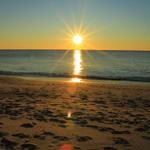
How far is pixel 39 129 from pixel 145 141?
8.95 feet

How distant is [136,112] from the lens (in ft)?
33.2

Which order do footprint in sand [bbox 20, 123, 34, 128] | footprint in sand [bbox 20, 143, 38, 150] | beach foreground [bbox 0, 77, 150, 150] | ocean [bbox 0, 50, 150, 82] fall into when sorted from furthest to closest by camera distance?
ocean [bbox 0, 50, 150, 82] < footprint in sand [bbox 20, 123, 34, 128] < beach foreground [bbox 0, 77, 150, 150] < footprint in sand [bbox 20, 143, 38, 150]

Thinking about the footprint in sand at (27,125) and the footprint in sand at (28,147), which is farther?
the footprint in sand at (27,125)

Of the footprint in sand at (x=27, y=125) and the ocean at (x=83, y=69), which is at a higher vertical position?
the ocean at (x=83, y=69)

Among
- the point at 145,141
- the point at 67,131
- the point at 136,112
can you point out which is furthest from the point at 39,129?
the point at 136,112

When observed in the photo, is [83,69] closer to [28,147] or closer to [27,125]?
[27,125]

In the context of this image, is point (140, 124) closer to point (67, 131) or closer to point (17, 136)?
point (67, 131)

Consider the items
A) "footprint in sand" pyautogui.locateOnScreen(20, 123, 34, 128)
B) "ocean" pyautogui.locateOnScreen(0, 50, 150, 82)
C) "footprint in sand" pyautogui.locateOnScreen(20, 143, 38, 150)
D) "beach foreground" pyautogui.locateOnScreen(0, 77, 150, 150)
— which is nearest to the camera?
"footprint in sand" pyautogui.locateOnScreen(20, 143, 38, 150)

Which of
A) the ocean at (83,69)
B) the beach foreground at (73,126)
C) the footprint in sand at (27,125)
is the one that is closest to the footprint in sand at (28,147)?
the beach foreground at (73,126)

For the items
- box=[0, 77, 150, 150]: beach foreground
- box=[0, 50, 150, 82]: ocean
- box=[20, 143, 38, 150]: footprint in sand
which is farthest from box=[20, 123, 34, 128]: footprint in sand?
box=[0, 50, 150, 82]: ocean

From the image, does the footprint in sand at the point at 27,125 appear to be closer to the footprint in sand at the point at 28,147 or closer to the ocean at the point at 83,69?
the footprint in sand at the point at 28,147

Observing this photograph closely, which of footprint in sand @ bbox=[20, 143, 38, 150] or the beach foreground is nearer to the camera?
footprint in sand @ bbox=[20, 143, 38, 150]

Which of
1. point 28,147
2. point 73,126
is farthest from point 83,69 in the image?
point 28,147

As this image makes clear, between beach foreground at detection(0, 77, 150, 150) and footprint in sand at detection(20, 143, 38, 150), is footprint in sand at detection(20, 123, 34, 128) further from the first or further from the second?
footprint in sand at detection(20, 143, 38, 150)
